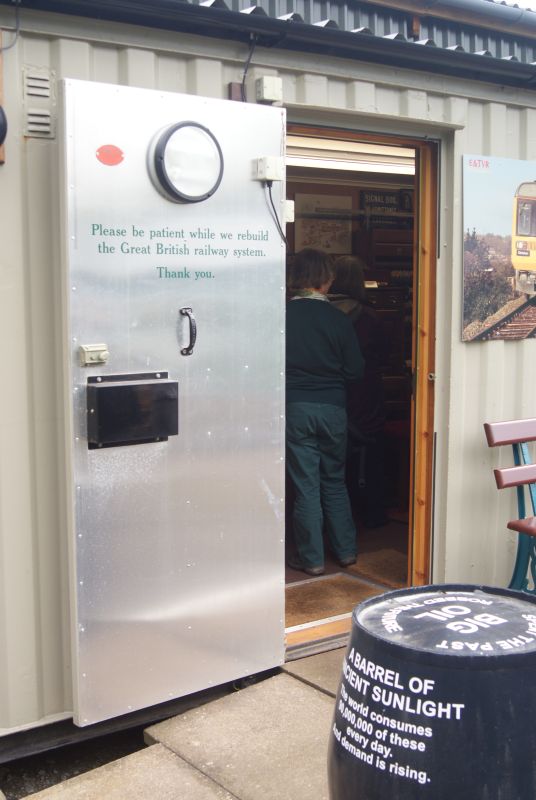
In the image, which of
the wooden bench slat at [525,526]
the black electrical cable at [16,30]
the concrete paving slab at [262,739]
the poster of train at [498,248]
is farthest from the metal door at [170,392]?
the wooden bench slat at [525,526]

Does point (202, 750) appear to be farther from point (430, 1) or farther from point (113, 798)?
point (430, 1)

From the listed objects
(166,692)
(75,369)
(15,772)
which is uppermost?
(75,369)

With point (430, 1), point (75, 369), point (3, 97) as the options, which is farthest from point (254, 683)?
point (430, 1)

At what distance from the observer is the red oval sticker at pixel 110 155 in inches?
127

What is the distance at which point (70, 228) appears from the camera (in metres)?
3.19

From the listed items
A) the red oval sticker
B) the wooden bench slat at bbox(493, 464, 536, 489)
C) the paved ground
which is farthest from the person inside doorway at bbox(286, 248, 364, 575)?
the red oval sticker

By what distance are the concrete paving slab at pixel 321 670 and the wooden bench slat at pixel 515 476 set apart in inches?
45.8

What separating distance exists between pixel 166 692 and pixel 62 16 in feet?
8.53

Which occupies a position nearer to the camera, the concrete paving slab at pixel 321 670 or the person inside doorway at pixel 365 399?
the concrete paving slab at pixel 321 670

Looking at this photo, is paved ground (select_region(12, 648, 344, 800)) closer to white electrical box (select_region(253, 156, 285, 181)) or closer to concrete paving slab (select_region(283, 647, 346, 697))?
concrete paving slab (select_region(283, 647, 346, 697))

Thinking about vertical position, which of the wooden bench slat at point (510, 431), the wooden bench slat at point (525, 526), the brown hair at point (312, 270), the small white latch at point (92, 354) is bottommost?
the wooden bench slat at point (525, 526)

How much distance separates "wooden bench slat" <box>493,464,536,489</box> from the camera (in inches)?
179

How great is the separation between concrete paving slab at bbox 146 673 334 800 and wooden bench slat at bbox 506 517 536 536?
1.39 meters

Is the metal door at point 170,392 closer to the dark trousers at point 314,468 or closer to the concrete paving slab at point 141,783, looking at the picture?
the concrete paving slab at point 141,783
